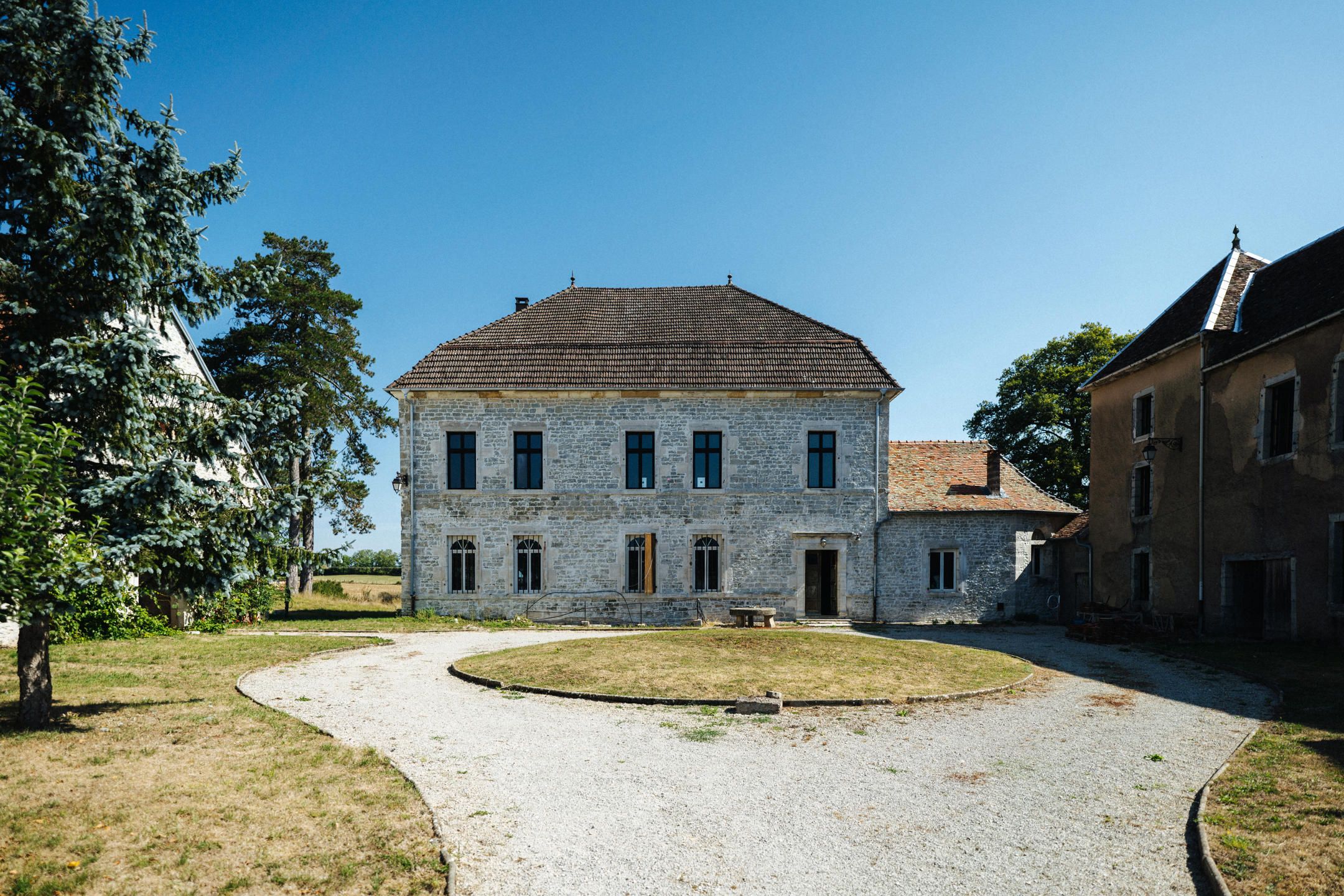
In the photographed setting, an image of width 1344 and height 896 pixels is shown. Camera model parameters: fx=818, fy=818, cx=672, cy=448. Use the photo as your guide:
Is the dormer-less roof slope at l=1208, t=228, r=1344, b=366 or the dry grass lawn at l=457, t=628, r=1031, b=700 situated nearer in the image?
the dry grass lawn at l=457, t=628, r=1031, b=700

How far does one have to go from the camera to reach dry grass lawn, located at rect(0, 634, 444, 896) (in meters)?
5.07

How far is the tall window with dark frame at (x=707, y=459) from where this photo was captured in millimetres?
23859

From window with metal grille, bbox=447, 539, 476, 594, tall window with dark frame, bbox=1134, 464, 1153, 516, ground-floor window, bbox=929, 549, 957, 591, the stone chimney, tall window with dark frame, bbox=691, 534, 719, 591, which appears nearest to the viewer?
tall window with dark frame, bbox=1134, 464, 1153, 516

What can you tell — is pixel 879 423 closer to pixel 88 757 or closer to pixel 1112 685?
pixel 1112 685

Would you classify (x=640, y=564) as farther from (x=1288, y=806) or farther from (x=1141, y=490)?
(x=1288, y=806)

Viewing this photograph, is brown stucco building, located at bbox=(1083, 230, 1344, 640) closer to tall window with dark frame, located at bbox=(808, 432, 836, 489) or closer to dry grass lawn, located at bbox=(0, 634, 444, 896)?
tall window with dark frame, located at bbox=(808, 432, 836, 489)

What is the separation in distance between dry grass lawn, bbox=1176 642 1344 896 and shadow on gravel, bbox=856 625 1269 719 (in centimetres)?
80

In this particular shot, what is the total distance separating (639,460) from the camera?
23844 millimetres

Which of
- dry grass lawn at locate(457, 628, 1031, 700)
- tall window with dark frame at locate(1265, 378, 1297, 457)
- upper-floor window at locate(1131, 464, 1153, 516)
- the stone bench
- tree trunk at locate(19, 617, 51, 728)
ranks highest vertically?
tall window with dark frame at locate(1265, 378, 1297, 457)

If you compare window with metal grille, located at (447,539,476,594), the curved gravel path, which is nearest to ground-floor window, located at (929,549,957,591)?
the curved gravel path

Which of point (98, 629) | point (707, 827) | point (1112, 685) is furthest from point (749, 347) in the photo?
point (707, 827)

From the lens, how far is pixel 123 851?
5.43 m

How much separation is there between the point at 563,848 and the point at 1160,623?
19218mm

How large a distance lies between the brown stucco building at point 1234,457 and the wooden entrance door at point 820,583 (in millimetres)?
7632
